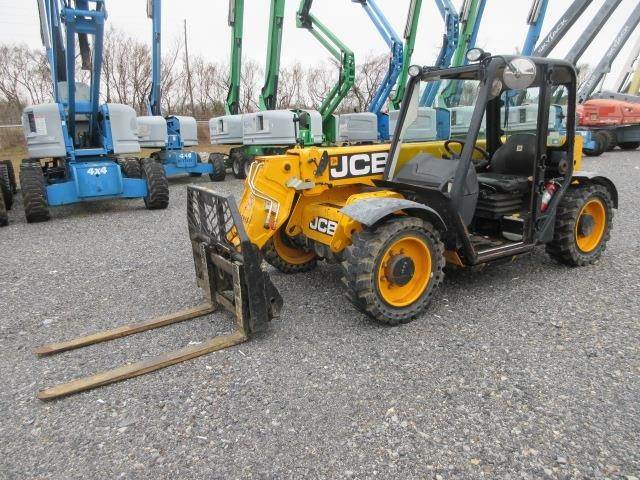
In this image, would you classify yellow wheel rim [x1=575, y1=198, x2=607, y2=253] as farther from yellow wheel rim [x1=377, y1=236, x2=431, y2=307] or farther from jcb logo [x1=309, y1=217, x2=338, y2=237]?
jcb logo [x1=309, y1=217, x2=338, y2=237]

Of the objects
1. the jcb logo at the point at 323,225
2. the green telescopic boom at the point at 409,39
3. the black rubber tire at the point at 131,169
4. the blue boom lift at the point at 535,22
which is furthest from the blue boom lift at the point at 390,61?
the jcb logo at the point at 323,225

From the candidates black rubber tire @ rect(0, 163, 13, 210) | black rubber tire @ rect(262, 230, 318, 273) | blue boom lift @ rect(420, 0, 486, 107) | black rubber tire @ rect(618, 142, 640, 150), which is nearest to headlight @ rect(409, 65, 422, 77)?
black rubber tire @ rect(262, 230, 318, 273)

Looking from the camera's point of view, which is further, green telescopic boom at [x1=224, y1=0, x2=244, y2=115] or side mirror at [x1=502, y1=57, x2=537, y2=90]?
green telescopic boom at [x1=224, y1=0, x2=244, y2=115]

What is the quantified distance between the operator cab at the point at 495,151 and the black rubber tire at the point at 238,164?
10.2 meters

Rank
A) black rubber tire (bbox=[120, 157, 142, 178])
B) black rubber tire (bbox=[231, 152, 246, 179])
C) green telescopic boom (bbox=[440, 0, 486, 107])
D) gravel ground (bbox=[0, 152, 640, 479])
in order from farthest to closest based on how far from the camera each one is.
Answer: green telescopic boom (bbox=[440, 0, 486, 107]) < black rubber tire (bbox=[231, 152, 246, 179]) < black rubber tire (bbox=[120, 157, 142, 178]) < gravel ground (bbox=[0, 152, 640, 479])

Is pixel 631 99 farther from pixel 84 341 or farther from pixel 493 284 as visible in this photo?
pixel 84 341

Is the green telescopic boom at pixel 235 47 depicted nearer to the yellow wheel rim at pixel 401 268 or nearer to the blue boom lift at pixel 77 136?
the blue boom lift at pixel 77 136

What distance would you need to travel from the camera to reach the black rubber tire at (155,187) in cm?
953

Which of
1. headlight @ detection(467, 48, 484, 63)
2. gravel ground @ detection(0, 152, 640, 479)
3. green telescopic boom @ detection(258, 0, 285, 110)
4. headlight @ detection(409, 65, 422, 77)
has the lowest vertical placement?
gravel ground @ detection(0, 152, 640, 479)

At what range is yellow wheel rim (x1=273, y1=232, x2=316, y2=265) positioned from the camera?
16.6 feet

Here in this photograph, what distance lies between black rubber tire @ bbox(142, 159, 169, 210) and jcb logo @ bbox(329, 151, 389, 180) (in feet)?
19.9

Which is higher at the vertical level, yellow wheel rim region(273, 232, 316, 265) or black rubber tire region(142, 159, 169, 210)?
black rubber tire region(142, 159, 169, 210)

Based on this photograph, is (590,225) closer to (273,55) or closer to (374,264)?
(374,264)

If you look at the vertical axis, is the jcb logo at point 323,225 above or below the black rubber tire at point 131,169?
below
